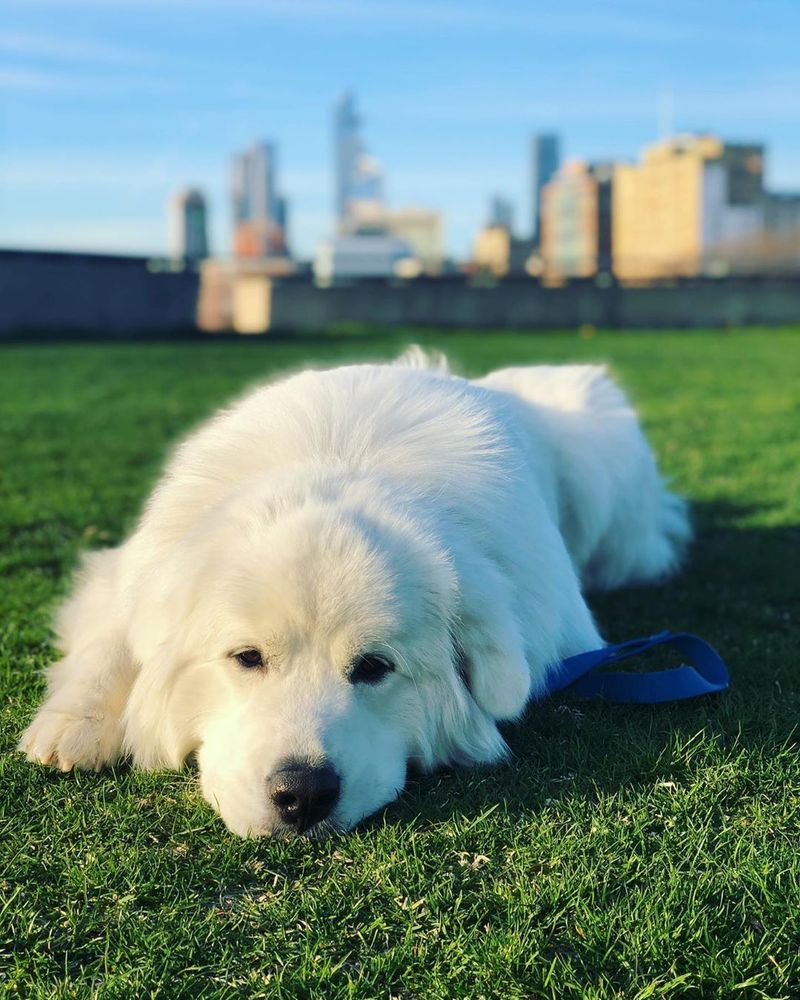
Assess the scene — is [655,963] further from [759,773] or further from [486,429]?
[486,429]

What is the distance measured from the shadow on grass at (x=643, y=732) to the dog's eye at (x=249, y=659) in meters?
0.52

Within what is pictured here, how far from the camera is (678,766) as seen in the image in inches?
128

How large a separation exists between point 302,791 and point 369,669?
406 millimetres

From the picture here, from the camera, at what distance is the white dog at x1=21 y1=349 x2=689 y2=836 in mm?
2912

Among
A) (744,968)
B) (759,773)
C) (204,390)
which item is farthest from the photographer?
(204,390)

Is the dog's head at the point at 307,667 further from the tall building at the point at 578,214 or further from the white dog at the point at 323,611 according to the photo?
the tall building at the point at 578,214

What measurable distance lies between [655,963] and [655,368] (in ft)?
57.7

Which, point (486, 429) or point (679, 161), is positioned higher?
point (679, 161)

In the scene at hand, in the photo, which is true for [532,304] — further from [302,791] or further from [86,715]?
[302,791]

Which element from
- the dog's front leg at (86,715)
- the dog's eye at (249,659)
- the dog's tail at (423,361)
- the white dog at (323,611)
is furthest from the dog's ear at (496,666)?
the dog's tail at (423,361)

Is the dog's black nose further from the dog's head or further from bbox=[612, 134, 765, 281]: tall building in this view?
bbox=[612, 134, 765, 281]: tall building

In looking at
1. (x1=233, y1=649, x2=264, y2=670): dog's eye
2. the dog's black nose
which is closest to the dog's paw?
(x1=233, y1=649, x2=264, y2=670): dog's eye

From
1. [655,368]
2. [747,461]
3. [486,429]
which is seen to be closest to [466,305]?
[655,368]

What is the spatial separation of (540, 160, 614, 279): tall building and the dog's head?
13262 cm
